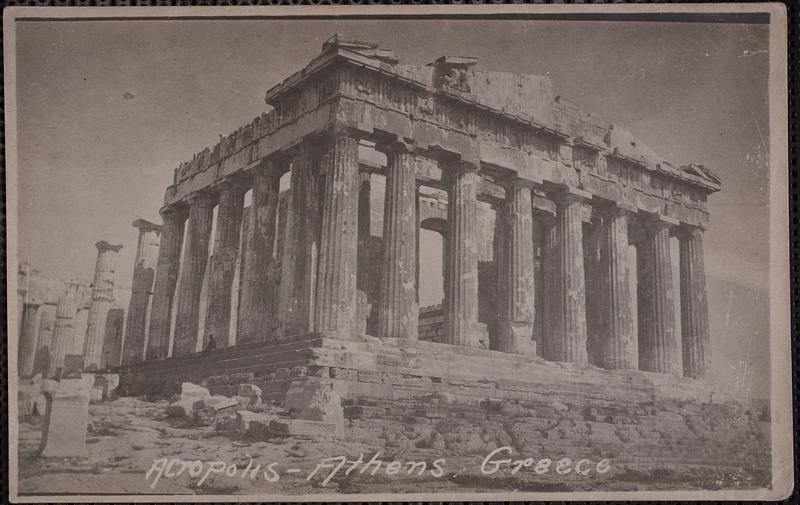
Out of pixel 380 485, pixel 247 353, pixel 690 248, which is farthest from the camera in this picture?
pixel 690 248

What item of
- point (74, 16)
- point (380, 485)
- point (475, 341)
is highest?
point (74, 16)

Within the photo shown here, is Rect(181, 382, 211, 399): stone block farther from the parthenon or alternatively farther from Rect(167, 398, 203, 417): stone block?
the parthenon

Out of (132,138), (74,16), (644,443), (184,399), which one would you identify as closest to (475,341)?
(644,443)

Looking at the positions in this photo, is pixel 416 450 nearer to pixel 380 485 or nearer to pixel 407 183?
pixel 380 485

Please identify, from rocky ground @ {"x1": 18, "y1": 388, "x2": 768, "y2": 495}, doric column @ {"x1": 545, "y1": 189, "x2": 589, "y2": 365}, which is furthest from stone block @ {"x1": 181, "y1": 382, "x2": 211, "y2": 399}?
doric column @ {"x1": 545, "y1": 189, "x2": 589, "y2": 365}

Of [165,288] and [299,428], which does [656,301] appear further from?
[165,288]

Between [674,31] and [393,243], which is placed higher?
[674,31]

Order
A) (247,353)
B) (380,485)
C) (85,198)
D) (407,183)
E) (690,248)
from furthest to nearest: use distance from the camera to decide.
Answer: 1. (690,248)
2. (407,183)
3. (247,353)
4. (85,198)
5. (380,485)
